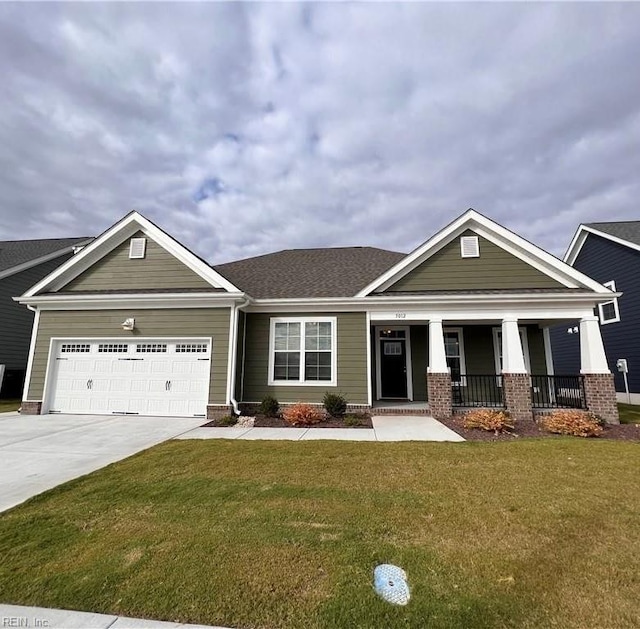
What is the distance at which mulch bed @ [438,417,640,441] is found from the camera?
7789 mm

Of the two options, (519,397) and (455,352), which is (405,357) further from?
(519,397)

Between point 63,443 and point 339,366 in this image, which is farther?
point 339,366

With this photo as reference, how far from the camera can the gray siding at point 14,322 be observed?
53.6ft

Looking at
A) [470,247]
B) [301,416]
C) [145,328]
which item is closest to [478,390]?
[470,247]

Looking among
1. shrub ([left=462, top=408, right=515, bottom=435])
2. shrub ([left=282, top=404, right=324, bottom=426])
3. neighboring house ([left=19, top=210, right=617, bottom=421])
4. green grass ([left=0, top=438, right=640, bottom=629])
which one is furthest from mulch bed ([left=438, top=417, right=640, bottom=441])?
shrub ([left=282, top=404, right=324, bottom=426])

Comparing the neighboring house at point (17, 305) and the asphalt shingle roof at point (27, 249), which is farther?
the asphalt shingle roof at point (27, 249)

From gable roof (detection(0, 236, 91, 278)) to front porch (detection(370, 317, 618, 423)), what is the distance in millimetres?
17046

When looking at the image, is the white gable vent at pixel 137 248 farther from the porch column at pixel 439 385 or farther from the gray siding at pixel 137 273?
the porch column at pixel 439 385

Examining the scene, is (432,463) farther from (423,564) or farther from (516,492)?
(423,564)

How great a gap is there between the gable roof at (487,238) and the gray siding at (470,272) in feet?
0.47

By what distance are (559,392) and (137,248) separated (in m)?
14.1

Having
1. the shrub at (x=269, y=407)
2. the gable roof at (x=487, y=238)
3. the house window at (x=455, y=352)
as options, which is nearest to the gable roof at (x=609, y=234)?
the gable roof at (x=487, y=238)

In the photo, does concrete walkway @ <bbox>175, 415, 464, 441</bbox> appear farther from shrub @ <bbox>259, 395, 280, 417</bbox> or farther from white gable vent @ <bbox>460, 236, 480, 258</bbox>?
white gable vent @ <bbox>460, 236, 480, 258</bbox>

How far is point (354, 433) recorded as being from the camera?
8266 millimetres
